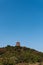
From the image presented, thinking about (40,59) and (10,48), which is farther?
(10,48)

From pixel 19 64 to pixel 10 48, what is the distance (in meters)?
9.79

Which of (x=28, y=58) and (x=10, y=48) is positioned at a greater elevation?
(x=10, y=48)

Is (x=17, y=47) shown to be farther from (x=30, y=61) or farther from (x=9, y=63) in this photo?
(x=9, y=63)

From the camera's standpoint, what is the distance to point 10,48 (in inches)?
1496

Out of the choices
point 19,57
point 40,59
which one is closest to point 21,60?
point 19,57

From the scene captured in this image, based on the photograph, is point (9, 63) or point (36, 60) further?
point (36, 60)

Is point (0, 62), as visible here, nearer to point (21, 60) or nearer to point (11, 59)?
point (11, 59)

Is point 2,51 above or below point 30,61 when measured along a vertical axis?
above

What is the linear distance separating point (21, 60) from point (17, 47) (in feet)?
26.4

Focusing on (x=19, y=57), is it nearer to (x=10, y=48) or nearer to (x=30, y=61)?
(x=30, y=61)

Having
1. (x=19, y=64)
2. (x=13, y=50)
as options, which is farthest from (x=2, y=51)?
(x=19, y=64)

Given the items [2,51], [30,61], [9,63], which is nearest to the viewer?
[9,63]

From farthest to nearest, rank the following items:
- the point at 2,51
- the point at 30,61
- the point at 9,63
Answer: the point at 2,51, the point at 30,61, the point at 9,63

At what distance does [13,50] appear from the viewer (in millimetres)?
36688
